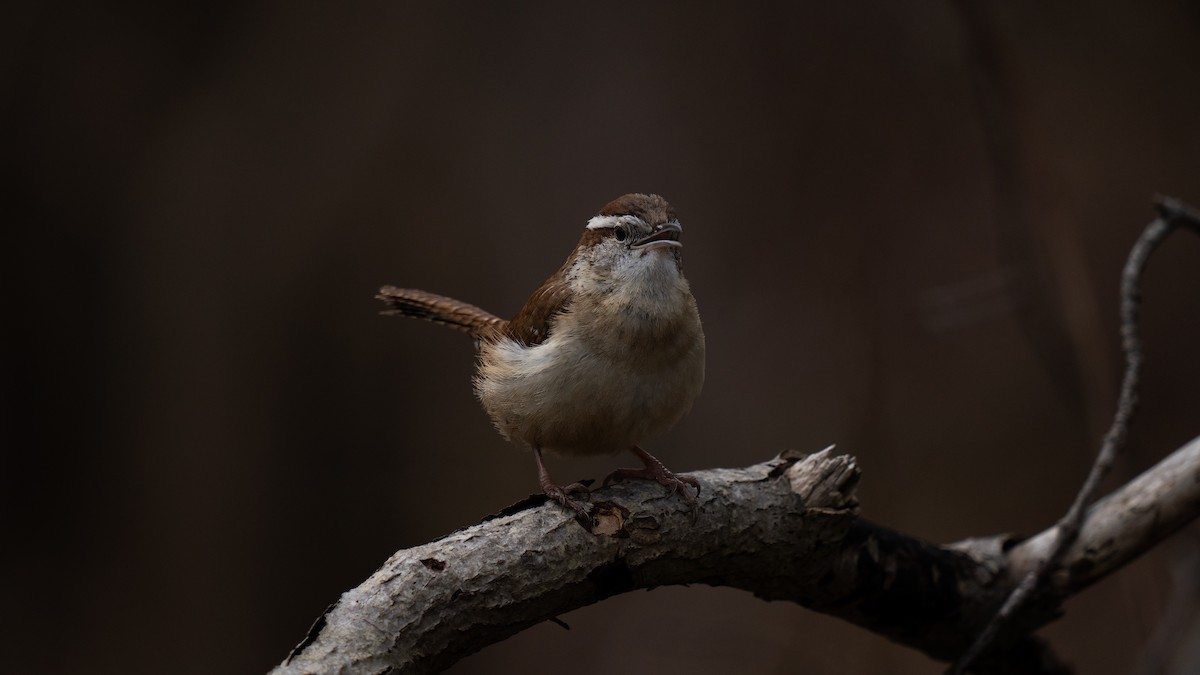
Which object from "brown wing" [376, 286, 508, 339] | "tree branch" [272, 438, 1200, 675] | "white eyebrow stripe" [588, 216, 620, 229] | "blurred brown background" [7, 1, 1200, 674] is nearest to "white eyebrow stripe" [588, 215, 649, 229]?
"white eyebrow stripe" [588, 216, 620, 229]

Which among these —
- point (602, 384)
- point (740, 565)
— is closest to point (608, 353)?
point (602, 384)

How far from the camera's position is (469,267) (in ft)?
18.9

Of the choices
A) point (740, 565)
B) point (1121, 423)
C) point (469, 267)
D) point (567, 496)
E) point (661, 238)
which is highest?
point (661, 238)

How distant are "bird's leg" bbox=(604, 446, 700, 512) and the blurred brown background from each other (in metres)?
2.86

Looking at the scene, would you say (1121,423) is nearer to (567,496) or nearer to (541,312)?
(567,496)

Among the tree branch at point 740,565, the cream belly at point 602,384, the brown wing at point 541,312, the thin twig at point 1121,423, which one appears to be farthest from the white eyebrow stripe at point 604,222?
the thin twig at point 1121,423

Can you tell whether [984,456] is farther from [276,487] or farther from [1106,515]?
[276,487]

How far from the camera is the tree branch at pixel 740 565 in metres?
1.98

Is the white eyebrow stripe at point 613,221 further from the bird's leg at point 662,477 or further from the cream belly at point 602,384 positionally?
the bird's leg at point 662,477

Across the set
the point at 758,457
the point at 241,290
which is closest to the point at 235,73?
the point at 241,290

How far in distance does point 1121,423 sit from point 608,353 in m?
1.33

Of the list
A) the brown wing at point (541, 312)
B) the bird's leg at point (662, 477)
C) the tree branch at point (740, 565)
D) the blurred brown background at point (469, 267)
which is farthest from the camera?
the blurred brown background at point (469, 267)

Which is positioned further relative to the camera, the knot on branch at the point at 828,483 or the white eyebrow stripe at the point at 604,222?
the white eyebrow stripe at the point at 604,222

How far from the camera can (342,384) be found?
5742 millimetres
